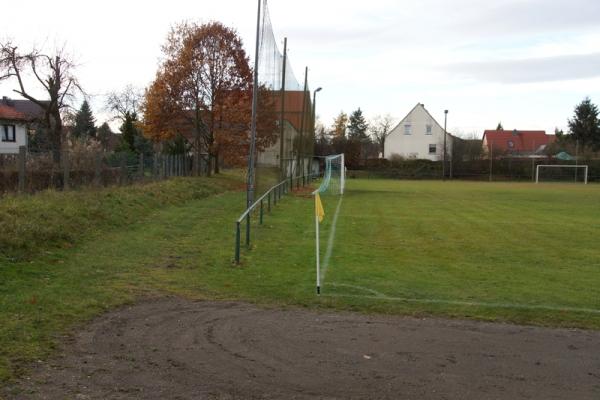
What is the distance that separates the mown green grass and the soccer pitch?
0.03m

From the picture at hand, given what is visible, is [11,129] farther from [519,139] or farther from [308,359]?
[519,139]

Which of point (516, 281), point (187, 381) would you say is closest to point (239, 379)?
point (187, 381)

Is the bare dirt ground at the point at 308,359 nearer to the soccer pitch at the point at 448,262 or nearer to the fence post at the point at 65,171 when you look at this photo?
the soccer pitch at the point at 448,262

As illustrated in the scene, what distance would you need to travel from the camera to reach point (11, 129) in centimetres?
4909

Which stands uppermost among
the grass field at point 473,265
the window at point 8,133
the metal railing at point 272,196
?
the window at point 8,133

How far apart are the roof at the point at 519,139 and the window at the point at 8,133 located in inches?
2703

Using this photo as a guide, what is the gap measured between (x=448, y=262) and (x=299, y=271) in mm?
3016

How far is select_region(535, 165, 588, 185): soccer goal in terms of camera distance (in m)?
61.5

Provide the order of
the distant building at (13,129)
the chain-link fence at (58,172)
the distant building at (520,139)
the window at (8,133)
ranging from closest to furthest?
the chain-link fence at (58,172)
the distant building at (13,129)
the window at (8,133)
the distant building at (520,139)

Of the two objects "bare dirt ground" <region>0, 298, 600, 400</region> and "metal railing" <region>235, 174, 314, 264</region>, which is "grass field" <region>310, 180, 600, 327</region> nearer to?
"bare dirt ground" <region>0, 298, 600, 400</region>

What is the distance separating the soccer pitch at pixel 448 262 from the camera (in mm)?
7250

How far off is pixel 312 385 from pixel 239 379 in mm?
557

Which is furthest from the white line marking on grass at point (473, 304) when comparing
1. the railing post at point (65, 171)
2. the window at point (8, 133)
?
the window at point (8, 133)

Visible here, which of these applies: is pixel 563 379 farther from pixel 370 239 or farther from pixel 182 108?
pixel 182 108
